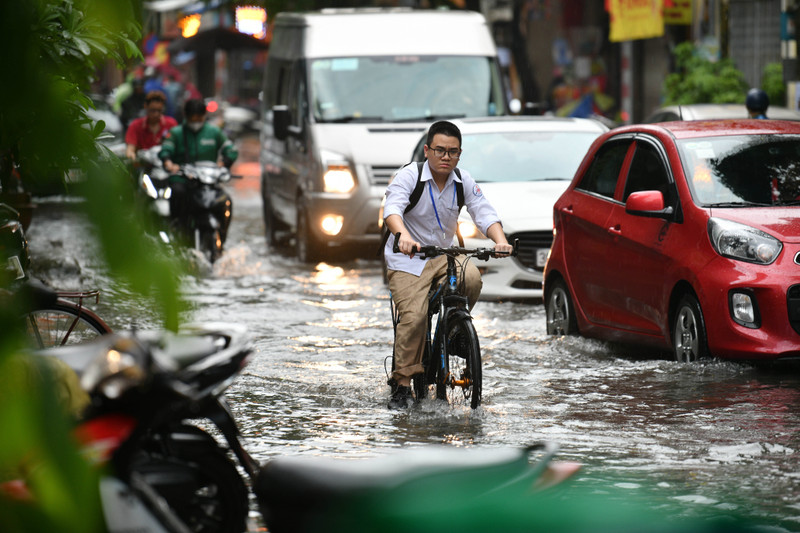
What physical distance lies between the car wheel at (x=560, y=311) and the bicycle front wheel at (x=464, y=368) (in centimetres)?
230

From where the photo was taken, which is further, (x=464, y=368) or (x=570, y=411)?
(x=570, y=411)

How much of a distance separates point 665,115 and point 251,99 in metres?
52.7

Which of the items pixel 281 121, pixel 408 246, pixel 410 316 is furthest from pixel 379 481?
pixel 281 121

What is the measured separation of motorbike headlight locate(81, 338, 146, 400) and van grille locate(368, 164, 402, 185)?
38.1ft

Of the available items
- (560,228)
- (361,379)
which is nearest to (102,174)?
(361,379)

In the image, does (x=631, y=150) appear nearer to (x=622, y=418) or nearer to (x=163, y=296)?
(x=622, y=418)

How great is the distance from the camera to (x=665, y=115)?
619 inches

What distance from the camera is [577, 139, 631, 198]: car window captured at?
905cm

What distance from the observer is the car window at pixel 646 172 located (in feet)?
27.8

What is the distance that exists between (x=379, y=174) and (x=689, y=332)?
7.12m

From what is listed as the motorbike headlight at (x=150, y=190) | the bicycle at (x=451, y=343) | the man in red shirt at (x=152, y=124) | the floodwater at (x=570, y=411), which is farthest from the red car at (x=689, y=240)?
the man in red shirt at (x=152, y=124)

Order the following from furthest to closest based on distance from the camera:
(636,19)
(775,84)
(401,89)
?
(636,19), (775,84), (401,89)

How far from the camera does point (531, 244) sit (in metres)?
11.6

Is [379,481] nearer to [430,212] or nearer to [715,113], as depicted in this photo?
[430,212]
